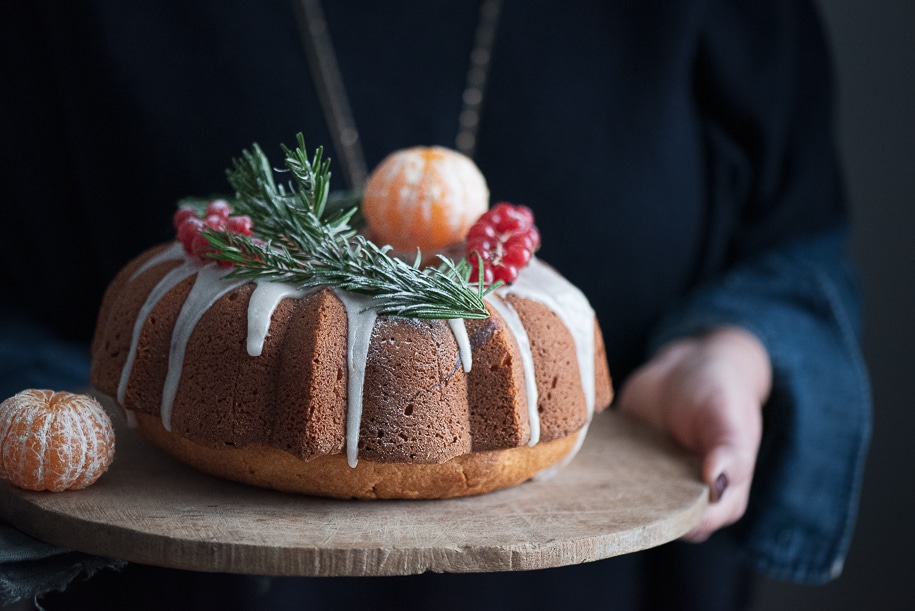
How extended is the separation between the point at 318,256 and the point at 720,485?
0.66m

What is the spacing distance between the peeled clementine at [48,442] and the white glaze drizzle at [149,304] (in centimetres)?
8

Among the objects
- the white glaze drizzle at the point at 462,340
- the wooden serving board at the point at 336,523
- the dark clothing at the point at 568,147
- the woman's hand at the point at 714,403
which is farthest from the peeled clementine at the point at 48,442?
the woman's hand at the point at 714,403

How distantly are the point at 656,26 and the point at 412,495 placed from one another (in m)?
1.15

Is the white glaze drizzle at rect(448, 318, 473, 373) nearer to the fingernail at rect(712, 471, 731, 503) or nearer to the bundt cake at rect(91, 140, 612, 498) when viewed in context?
the bundt cake at rect(91, 140, 612, 498)

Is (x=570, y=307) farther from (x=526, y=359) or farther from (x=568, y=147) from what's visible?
(x=568, y=147)

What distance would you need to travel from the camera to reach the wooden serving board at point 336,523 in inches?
39.0

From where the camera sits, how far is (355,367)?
43.1 inches

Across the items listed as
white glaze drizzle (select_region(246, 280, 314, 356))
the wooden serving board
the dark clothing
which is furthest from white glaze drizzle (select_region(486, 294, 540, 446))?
the dark clothing

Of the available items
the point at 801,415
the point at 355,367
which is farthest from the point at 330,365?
the point at 801,415

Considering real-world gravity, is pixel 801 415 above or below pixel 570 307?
below

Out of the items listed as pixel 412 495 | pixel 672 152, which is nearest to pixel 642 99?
pixel 672 152

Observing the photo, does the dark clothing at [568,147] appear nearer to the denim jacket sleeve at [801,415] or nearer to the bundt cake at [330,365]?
the denim jacket sleeve at [801,415]

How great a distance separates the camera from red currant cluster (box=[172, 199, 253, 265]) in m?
1.21

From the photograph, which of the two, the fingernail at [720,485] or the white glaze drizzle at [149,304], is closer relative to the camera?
A: the white glaze drizzle at [149,304]
